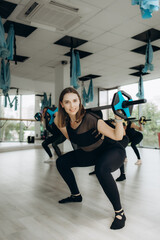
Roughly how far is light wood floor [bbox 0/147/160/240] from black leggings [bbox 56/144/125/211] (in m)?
0.21

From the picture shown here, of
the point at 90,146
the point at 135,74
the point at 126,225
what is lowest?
the point at 126,225

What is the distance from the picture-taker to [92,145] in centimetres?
192

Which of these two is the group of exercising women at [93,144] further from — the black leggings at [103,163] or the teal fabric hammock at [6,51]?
the teal fabric hammock at [6,51]

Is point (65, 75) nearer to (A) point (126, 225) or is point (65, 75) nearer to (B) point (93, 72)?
(B) point (93, 72)

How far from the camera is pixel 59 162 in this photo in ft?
7.03

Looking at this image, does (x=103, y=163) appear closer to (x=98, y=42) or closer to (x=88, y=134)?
(x=88, y=134)

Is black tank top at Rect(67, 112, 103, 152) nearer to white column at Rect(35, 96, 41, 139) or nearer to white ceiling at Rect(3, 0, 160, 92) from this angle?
white ceiling at Rect(3, 0, 160, 92)

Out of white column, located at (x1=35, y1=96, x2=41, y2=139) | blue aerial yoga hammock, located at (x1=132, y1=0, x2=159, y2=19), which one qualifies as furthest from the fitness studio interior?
white column, located at (x1=35, y1=96, x2=41, y2=139)

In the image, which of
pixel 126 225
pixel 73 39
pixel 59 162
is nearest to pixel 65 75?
pixel 73 39

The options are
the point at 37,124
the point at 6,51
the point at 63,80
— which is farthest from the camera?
the point at 37,124

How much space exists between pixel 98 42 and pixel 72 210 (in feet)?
12.7

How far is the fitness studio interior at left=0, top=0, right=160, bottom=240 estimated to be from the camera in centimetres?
170

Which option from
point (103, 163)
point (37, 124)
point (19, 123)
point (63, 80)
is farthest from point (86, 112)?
point (37, 124)

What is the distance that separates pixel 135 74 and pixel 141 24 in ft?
12.0
